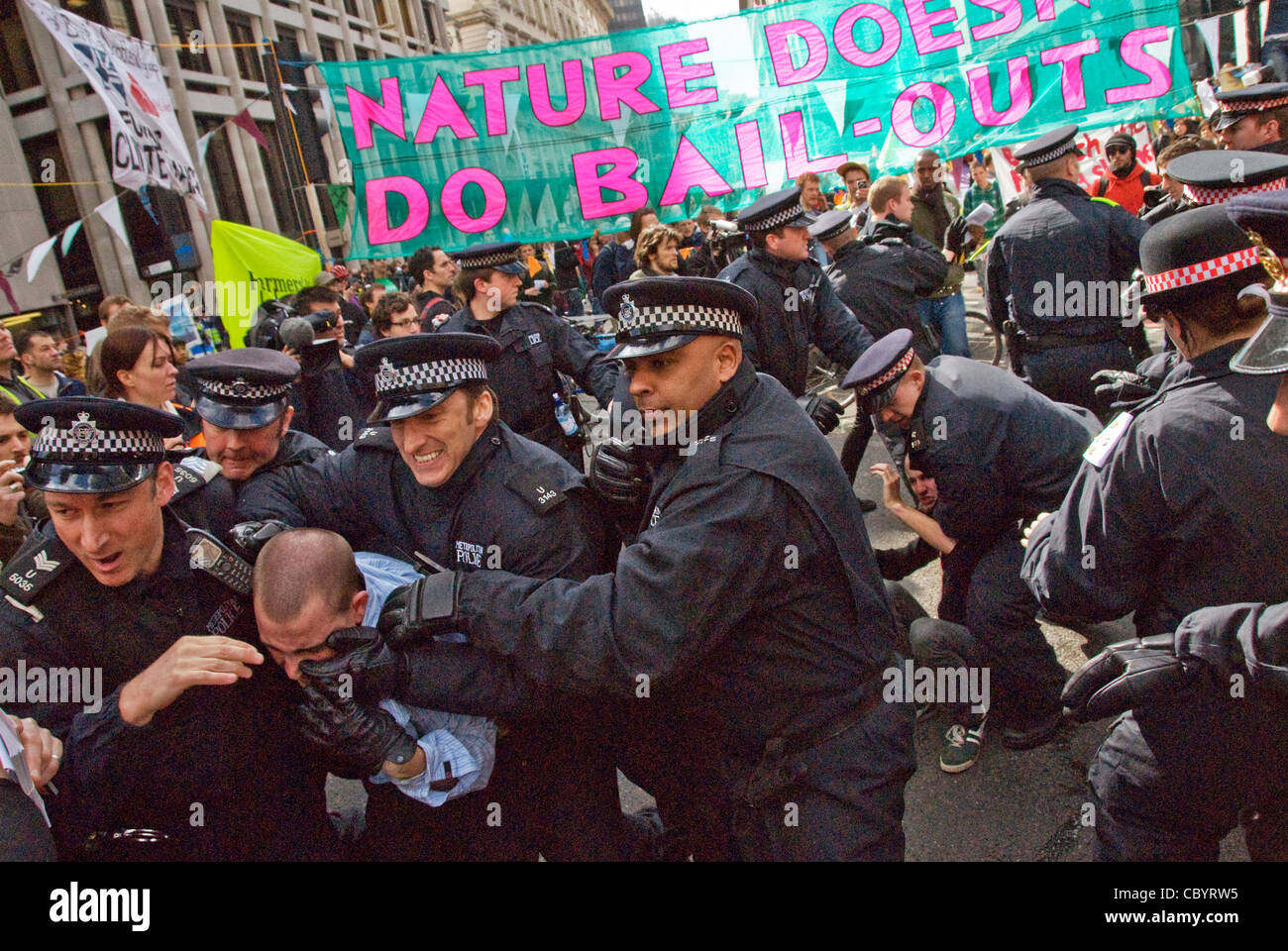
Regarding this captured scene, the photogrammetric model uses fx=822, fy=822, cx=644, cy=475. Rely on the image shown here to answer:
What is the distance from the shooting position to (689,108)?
23.9ft

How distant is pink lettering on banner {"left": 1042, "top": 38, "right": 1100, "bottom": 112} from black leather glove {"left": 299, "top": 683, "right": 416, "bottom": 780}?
293 inches

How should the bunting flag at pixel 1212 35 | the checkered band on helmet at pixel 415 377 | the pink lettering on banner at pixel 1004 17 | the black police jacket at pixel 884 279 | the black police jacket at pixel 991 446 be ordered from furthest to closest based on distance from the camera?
the bunting flag at pixel 1212 35 < the pink lettering on banner at pixel 1004 17 < the black police jacket at pixel 884 279 < the black police jacket at pixel 991 446 < the checkered band on helmet at pixel 415 377

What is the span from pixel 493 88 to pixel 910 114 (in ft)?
12.1

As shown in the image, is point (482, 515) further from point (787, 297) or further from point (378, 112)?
point (378, 112)

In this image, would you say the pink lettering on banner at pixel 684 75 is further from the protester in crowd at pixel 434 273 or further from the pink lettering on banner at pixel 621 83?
the protester in crowd at pixel 434 273

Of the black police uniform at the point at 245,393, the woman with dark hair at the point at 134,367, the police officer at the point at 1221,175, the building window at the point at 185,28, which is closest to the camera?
the black police uniform at the point at 245,393

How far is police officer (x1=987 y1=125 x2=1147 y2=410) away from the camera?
425 cm

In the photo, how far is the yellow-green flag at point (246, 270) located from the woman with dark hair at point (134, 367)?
398 centimetres

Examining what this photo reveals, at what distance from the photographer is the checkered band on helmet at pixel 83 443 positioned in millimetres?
1957

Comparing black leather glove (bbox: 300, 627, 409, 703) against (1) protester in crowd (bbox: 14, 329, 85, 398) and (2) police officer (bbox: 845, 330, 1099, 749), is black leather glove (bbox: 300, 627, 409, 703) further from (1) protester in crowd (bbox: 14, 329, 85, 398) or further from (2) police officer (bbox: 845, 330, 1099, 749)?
(1) protester in crowd (bbox: 14, 329, 85, 398)

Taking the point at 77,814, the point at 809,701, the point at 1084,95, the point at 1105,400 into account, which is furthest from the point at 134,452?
the point at 1084,95

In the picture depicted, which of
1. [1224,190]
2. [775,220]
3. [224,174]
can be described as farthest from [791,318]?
[224,174]

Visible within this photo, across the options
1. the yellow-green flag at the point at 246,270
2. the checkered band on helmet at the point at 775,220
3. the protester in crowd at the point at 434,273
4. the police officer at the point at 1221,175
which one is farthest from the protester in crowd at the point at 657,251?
the police officer at the point at 1221,175

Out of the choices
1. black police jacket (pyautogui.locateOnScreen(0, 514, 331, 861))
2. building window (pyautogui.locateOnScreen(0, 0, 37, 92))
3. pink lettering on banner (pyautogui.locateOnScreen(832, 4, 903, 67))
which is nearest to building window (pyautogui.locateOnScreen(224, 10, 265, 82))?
building window (pyautogui.locateOnScreen(0, 0, 37, 92))
